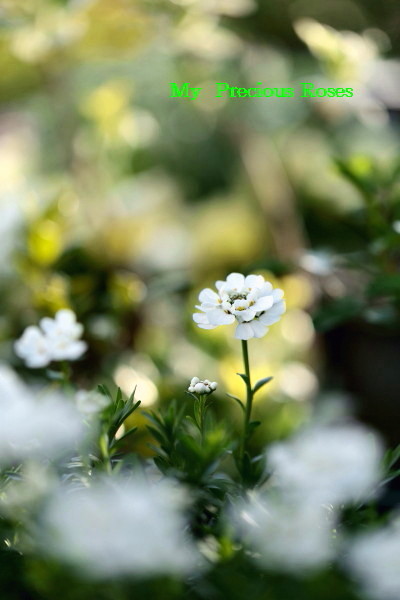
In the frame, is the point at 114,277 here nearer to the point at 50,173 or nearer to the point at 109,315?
the point at 109,315

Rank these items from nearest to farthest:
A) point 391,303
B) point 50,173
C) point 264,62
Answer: point 391,303, point 264,62, point 50,173

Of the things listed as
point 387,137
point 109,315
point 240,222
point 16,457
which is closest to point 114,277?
point 109,315

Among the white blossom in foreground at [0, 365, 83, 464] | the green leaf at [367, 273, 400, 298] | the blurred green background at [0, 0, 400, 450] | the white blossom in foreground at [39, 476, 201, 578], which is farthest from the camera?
the blurred green background at [0, 0, 400, 450]

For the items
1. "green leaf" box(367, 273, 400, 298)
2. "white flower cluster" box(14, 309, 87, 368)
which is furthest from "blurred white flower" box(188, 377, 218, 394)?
"green leaf" box(367, 273, 400, 298)

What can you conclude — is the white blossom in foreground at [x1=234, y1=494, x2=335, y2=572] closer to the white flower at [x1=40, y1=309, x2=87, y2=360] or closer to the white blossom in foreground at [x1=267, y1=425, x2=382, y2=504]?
the white blossom in foreground at [x1=267, y1=425, x2=382, y2=504]

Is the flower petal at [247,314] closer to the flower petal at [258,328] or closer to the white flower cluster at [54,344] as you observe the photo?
the flower petal at [258,328]

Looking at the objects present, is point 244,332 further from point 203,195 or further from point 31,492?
point 203,195
